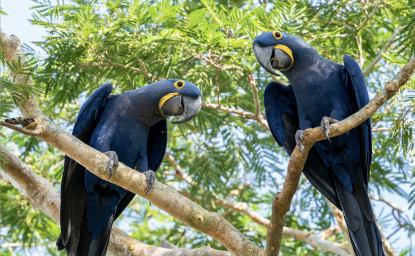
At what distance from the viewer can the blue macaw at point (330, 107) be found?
12.1 feet

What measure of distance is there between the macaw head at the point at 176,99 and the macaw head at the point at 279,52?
671mm

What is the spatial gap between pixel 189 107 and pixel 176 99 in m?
0.15

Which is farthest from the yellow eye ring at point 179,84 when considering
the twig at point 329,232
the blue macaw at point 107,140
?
the twig at point 329,232

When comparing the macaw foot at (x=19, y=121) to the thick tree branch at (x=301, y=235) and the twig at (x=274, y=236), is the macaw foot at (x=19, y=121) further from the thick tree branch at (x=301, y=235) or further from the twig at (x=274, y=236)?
the thick tree branch at (x=301, y=235)

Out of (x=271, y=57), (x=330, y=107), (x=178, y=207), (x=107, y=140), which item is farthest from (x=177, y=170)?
(x=178, y=207)

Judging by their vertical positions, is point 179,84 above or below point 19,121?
above

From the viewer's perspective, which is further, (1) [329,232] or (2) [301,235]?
(1) [329,232]

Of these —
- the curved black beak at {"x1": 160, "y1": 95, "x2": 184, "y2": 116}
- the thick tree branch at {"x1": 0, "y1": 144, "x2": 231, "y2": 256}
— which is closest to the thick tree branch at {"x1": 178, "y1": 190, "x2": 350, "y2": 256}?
the thick tree branch at {"x1": 0, "y1": 144, "x2": 231, "y2": 256}

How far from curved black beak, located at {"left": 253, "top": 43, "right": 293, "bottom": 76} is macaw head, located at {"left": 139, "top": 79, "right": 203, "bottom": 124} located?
641 millimetres

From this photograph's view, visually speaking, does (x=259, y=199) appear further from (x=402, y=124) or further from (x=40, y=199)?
(x=40, y=199)

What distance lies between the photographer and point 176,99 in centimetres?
394

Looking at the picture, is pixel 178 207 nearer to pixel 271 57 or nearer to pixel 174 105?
pixel 174 105

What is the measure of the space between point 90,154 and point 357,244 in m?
2.19

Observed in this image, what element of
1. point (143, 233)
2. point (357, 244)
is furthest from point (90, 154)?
point (143, 233)
